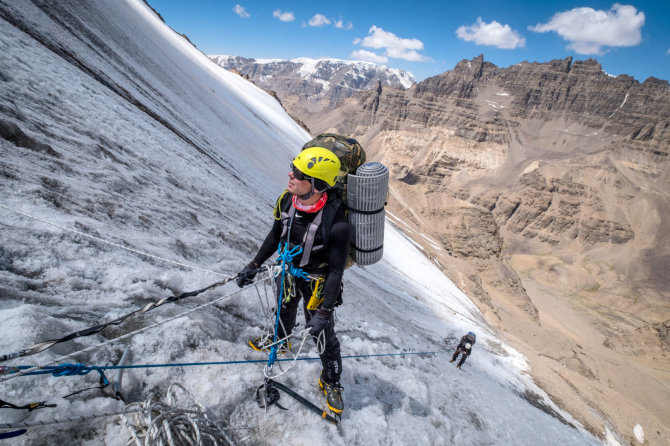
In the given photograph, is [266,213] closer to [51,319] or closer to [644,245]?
[51,319]

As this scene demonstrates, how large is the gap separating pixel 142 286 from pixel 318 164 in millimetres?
2556

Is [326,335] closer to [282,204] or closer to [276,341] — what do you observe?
[276,341]

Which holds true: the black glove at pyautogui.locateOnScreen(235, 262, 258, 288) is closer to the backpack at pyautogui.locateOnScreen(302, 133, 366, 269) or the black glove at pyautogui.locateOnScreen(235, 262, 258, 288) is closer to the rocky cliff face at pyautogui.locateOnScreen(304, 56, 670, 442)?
the backpack at pyautogui.locateOnScreen(302, 133, 366, 269)

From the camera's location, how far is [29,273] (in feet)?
10.2

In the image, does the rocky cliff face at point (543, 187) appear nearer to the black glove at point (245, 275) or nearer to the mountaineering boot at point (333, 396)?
the mountaineering boot at point (333, 396)

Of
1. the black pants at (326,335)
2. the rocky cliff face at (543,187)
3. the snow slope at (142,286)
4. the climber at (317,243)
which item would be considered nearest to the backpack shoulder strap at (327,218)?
the climber at (317,243)

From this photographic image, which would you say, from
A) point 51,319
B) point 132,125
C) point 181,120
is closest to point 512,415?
point 51,319

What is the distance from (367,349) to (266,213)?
6432 mm

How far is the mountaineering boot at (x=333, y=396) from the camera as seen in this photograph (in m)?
3.59

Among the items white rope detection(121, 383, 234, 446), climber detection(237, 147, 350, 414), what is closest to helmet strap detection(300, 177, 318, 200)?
climber detection(237, 147, 350, 414)

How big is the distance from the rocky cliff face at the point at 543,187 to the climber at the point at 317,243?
12446mm

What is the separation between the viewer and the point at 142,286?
12.4 ft

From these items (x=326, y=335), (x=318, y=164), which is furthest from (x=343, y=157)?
(x=326, y=335)

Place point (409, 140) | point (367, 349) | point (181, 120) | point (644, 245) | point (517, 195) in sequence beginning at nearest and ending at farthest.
A: point (367, 349)
point (181, 120)
point (644, 245)
point (517, 195)
point (409, 140)
